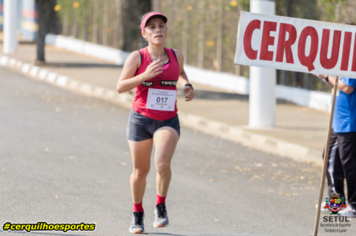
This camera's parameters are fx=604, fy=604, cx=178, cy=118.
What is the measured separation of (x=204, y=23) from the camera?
57.3 feet

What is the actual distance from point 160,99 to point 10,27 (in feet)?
60.1

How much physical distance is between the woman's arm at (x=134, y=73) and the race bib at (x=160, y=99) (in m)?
0.17

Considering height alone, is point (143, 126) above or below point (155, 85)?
below

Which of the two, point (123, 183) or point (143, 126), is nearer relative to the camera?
point (143, 126)

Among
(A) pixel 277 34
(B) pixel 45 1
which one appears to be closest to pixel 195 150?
(A) pixel 277 34

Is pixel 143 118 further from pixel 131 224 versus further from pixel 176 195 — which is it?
pixel 176 195

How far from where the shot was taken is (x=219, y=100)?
1441 centimetres

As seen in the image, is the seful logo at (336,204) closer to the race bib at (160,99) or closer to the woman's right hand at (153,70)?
the race bib at (160,99)

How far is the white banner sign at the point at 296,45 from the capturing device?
4789 mm

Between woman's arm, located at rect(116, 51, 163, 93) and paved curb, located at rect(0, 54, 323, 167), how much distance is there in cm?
467

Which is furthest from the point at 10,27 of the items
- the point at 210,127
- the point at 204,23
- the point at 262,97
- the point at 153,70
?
the point at 153,70

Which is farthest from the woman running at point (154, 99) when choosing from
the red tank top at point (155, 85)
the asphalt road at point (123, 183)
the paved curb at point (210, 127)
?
the paved curb at point (210, 127)

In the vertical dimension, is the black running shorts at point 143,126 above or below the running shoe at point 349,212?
above

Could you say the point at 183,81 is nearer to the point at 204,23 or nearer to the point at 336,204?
the point at 336,204
